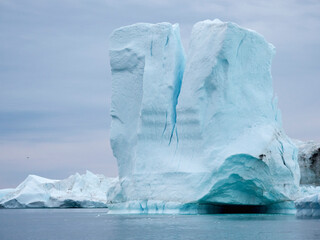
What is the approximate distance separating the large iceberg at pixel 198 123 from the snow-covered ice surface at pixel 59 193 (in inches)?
616

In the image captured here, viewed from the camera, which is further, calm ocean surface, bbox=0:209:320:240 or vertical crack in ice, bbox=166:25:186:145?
vertical crack in ice, bbox=166:25:186:145

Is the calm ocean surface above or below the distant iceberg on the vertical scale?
below

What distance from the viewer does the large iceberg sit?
18266mm

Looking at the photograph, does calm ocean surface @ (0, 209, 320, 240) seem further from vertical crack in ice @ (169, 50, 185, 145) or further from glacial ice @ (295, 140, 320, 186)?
glacial ice @ (295, 140, 320, 186)

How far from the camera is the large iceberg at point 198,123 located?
18266mm

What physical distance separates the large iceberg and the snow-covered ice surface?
1565 centimetres

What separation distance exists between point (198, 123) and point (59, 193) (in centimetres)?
1925

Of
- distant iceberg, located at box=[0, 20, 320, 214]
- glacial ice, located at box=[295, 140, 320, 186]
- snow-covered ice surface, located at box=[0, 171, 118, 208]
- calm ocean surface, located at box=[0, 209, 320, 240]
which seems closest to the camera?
calm ocean surface, located at box=[0, 209, 320, 240]

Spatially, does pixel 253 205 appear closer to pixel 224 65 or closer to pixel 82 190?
pixel 224 65

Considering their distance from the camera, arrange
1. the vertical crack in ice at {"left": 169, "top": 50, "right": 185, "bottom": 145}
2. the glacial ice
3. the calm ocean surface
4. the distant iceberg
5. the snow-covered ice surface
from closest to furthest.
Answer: the calm ocean surface, the distant iceberg, the vertical crack in ice at {"left": 169, "top": 50, "right": 185, "bottom": 145}, the glacial ice, the snow-covered ice surface

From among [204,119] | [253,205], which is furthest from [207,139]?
[253,205]

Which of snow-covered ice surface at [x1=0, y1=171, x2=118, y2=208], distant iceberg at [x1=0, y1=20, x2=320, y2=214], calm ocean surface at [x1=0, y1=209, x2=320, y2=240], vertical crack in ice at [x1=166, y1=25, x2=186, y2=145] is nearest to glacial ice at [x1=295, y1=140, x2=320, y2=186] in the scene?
distant iceberg at [x1=0, y1=20, x2=320, y2=214]

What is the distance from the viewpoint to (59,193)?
36.1 m

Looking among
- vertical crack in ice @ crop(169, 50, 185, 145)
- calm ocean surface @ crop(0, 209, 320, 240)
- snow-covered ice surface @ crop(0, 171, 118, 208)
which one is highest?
vertical crack in ice @ crop(169, 50, 185, 145)
